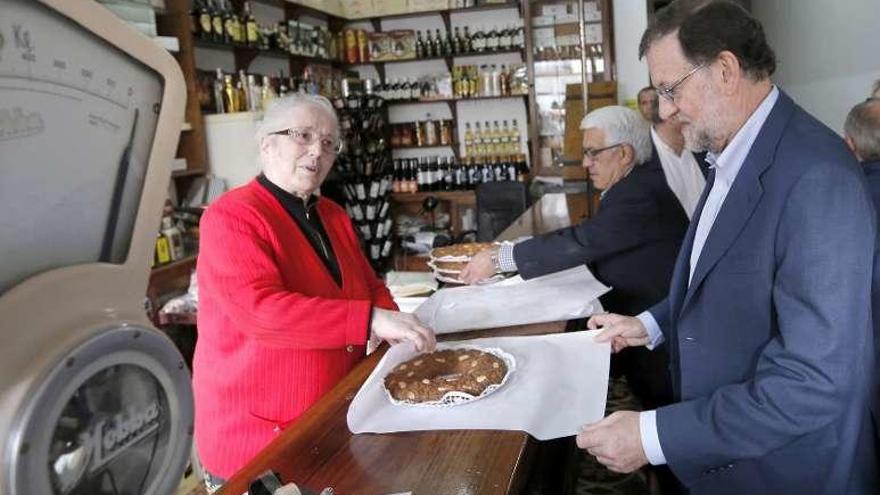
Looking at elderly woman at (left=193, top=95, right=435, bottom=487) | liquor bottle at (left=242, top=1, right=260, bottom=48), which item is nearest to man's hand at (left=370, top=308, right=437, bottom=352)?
elderly woman at (left=193, top=95, right=435, bottom=487)

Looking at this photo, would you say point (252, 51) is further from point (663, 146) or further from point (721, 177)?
point (721, 177)

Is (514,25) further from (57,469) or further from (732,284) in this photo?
(57,469)

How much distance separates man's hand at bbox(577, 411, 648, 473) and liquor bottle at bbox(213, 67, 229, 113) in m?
3.66

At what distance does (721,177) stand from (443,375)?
2.17ft

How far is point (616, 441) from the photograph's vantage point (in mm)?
1130

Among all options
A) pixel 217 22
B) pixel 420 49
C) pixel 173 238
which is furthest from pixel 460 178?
pixel 173 238

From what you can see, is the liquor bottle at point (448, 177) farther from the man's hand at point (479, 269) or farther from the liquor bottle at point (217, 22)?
the man's hand at point (479, 269)

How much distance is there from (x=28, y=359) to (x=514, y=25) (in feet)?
20.0

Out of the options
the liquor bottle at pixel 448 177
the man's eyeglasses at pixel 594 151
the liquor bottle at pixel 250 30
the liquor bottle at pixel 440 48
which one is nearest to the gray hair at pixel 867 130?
the man's eyeglasses at pixel 594 151

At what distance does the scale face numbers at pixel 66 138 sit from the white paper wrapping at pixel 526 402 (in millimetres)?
685

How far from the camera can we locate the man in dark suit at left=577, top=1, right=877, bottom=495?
99 cm

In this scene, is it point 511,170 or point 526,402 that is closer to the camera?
point 526,402

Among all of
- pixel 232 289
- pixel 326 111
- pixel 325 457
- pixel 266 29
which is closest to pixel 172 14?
pixel 266 29

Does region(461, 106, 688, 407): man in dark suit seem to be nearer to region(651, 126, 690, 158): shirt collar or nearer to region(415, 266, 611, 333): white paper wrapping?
region(415, 266, 611, 333): white paper wrapping
